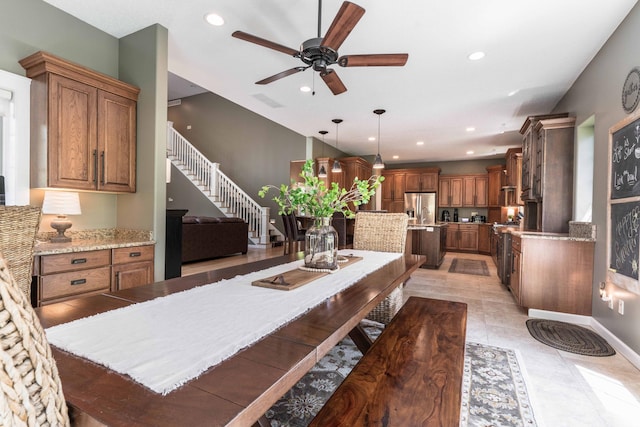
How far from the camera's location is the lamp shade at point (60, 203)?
2.38 meters

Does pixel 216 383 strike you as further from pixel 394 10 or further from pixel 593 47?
pixel 593 47

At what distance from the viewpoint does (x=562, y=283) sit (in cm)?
312

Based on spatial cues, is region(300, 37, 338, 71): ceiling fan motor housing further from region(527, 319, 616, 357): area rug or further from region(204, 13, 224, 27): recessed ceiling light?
region(527, 319, 616, 357): area rug

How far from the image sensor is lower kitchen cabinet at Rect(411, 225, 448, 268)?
5.75 meters

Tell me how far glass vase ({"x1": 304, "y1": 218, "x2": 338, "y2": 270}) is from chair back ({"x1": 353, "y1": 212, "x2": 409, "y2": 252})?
114cm

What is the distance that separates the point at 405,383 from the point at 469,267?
564 centimetres

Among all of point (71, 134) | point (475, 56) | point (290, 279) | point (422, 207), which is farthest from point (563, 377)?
point (422, 207)

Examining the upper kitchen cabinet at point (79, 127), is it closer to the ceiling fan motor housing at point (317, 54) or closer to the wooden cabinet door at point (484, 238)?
the ceiling fan motor housing at point (317, 54)

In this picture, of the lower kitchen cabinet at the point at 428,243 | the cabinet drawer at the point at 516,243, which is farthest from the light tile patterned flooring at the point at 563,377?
the lower kitchen cabinet at the point at 428,243

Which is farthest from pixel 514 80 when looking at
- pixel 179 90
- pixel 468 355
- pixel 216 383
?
pixel 179 90

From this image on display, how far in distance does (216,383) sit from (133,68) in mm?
3311

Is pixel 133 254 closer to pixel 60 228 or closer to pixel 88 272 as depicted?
pixel 88 272

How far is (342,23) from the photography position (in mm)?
1942

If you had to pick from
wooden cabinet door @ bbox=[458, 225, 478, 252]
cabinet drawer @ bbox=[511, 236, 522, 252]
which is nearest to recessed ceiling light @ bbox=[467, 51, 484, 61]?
cabinet drawer @ bbox=[511, 236, 522, 252]
